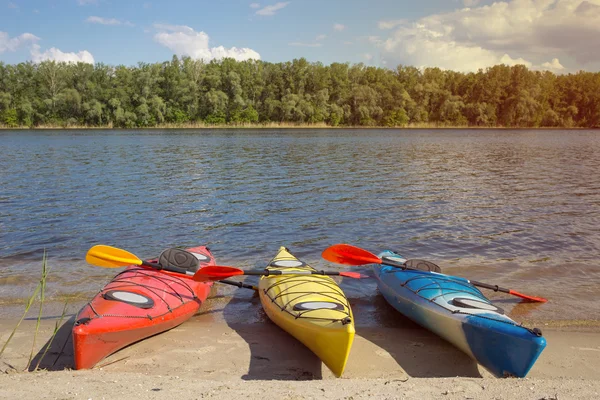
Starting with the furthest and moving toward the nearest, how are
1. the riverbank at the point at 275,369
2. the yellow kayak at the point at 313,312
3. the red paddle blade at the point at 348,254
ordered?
the red paddle blade at the point at 348,254
the yellow kayak at the point at 313,312
the riverbank at the point at 275,369

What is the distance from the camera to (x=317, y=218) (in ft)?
38.2

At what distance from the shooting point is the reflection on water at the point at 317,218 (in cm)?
765

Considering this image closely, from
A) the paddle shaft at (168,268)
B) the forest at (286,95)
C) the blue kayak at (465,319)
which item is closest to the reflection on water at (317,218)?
the blue kayak at (465,319)

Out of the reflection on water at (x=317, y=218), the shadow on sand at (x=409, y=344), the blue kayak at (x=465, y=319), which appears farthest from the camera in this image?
the reflection on water at (x=317, y=218)

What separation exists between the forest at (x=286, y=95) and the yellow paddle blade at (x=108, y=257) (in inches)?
2561

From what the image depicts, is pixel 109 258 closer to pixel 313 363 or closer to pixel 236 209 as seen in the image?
pixel 313 363

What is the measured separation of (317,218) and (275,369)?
7213mm

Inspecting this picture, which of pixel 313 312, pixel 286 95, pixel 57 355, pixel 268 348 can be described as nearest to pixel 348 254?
pixel 313 312

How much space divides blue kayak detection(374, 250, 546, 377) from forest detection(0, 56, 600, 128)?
6635cm

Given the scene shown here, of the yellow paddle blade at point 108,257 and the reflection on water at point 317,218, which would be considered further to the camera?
the reflection on water at point 317,218

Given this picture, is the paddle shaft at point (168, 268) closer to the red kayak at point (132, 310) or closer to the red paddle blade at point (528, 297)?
the red kayak at point (132, 310)

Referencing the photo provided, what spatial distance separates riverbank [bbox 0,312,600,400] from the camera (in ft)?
11.4

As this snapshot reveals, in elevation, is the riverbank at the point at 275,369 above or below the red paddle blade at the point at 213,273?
below

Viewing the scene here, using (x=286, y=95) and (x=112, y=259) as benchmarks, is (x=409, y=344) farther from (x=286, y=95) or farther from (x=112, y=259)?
(x=286, y=95)
